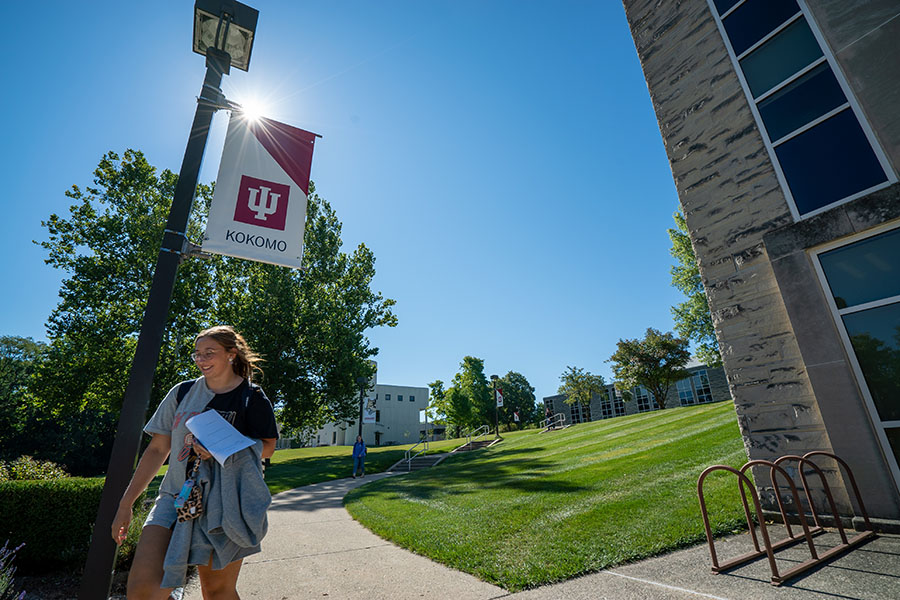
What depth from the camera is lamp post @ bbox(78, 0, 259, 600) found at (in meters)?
2.58

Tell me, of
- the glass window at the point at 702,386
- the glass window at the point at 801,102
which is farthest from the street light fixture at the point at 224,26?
the glass window at the point at 702,386

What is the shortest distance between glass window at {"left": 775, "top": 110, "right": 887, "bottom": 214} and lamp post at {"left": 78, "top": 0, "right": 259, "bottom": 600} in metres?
6.76

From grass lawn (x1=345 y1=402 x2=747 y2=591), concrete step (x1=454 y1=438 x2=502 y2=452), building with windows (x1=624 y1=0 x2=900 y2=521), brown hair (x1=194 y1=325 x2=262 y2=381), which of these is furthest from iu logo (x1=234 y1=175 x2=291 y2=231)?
concrete step (x1=454 y1=438 x2=502 y2=452)

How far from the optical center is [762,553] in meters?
3.87

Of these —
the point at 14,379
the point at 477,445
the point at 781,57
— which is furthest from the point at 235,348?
the point at 14,379

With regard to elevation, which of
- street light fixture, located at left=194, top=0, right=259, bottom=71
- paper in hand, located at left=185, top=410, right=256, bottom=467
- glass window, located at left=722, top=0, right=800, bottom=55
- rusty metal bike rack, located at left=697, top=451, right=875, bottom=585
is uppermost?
glass window, located at left=722, top=0, right=800, bottom=55

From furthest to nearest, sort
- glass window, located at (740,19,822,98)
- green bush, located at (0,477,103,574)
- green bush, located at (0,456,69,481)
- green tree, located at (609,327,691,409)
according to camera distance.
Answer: green tree, located at (609,327,691,409) → green bush, located at (0,456,69,481) → glass window, located at (740,19,822,98) → green bush, located at (0,477,103,574)

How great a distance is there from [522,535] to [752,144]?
248 inches

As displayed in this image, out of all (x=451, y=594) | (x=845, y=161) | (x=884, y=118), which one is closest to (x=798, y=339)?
(x=845, y=161)

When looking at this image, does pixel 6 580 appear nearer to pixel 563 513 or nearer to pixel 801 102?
pixel 563 513

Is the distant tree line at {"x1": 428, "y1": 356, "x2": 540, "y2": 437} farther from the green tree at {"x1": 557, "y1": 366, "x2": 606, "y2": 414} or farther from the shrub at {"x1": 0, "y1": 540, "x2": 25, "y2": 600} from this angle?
the shrub at {"x1": 0, "y1": 540, "x2": 25, "y2": 600}

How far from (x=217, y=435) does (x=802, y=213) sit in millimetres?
6859

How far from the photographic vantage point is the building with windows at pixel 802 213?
4.46 metres

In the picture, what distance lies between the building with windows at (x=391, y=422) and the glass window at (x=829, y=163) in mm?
56331
